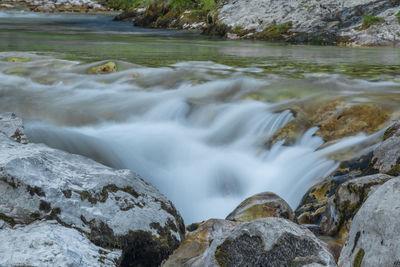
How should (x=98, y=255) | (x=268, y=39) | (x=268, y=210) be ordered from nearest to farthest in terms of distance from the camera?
(x=98, y=255)
(x=268, y=210)
(x=268, y=39)

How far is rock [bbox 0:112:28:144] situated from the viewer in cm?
390

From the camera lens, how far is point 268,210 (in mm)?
3246

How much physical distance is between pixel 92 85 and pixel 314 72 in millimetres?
4583

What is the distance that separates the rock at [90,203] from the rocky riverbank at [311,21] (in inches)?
542

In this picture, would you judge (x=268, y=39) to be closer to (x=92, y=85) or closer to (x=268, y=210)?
(x=92, y=85)

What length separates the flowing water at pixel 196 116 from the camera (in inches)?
179

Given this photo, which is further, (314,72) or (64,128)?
(314,72)

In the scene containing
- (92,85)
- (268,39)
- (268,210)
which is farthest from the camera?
(268,39)

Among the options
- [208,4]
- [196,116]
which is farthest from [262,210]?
[208,4]

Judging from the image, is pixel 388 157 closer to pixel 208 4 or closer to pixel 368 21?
pixel 368 21

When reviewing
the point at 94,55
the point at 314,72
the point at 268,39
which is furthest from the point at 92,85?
the point at 268,39

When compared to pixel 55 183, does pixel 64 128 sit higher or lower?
lower

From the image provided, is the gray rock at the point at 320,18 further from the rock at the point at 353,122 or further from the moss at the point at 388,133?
the moss at the point at 388,133

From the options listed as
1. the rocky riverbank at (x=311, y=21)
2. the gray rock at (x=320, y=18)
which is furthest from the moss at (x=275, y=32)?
the gray rock at (x=320, y=18)
